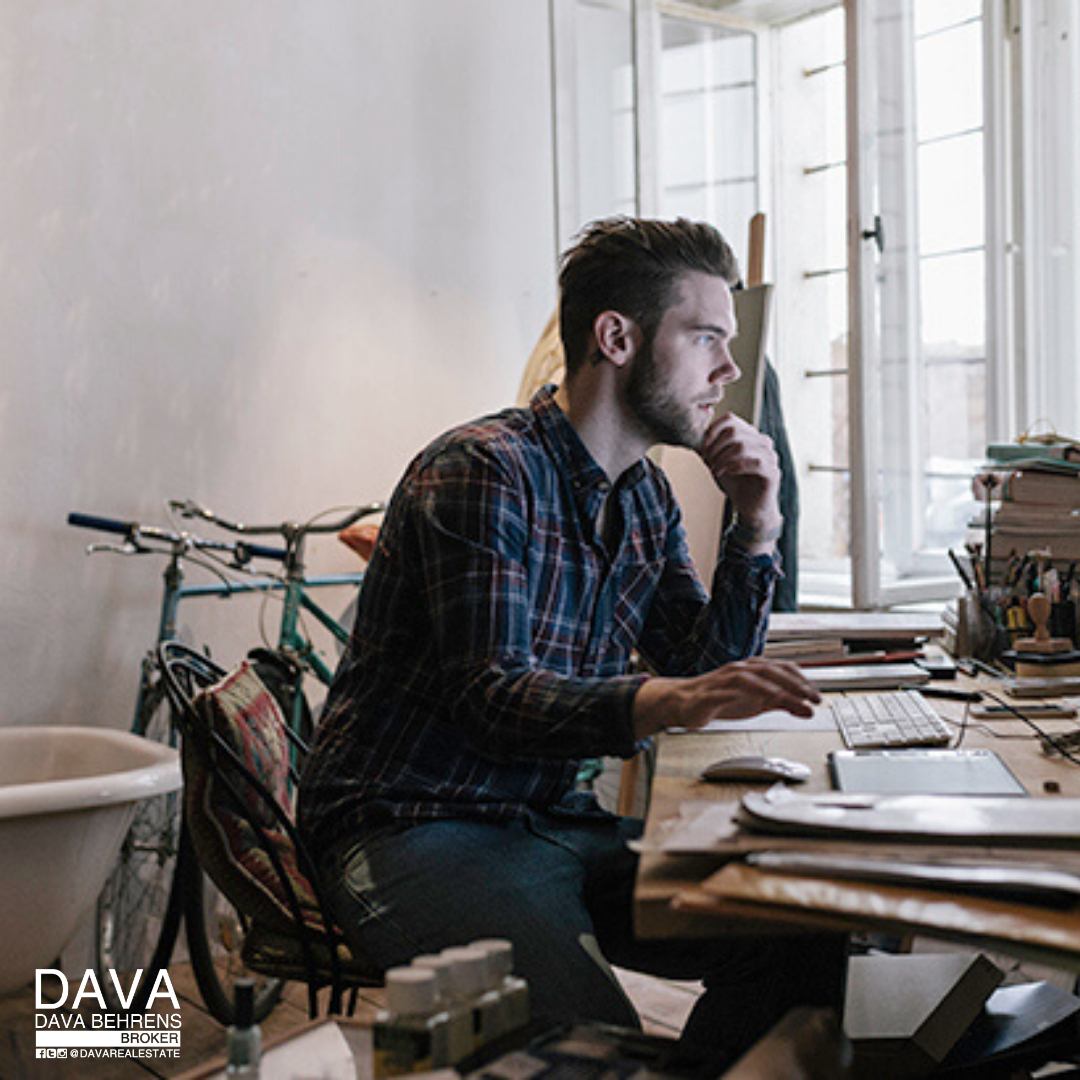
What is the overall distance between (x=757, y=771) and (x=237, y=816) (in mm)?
702

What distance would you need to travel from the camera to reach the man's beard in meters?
1.74

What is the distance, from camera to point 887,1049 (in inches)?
63.2

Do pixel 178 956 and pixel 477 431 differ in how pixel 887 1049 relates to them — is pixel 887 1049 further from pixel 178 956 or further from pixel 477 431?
pixel 178 956

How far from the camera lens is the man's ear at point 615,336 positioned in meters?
1.74

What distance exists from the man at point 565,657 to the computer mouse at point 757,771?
66mm

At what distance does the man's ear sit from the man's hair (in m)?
0.01

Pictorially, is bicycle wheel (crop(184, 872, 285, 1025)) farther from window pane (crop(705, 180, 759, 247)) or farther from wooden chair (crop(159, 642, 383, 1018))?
window pane (crop(705, 180, 759, 247))

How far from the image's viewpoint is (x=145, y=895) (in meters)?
3.07

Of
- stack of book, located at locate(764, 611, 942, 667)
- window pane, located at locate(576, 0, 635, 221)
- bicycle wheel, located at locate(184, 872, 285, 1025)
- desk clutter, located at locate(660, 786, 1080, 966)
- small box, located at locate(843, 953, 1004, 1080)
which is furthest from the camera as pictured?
window pane, located at locate(576, 0, 635, 221)

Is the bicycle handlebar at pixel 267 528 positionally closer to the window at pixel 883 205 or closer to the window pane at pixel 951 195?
the window at pixel 883 205

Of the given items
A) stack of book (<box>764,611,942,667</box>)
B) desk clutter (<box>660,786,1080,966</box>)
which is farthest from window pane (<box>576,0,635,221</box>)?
desk clutter (<box>660,786,1080,966</box>)

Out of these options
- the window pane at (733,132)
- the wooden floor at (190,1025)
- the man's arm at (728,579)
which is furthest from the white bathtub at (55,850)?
the window pane at (733,132)

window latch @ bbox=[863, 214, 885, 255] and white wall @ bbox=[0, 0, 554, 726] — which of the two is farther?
window latch @ bbox=[863, 214, 885, 255]

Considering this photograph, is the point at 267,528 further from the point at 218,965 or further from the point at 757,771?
the point at 757,771
